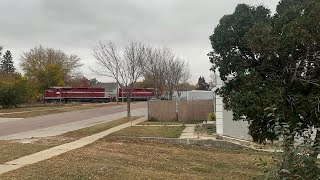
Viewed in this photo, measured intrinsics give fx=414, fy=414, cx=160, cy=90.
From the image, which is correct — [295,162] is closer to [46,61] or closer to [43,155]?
[43,155]

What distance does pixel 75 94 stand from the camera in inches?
2763

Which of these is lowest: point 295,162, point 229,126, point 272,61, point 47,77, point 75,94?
point 229,126

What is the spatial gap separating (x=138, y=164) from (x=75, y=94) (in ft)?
198

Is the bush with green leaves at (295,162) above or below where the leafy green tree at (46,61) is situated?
below

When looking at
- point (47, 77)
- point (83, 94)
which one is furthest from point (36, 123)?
point (83, 94)

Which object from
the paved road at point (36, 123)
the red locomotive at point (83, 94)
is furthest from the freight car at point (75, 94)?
the paved road at point (36, 123)

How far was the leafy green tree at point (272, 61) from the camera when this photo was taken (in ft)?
31.6

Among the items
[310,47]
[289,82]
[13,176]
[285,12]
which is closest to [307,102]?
[289,82]

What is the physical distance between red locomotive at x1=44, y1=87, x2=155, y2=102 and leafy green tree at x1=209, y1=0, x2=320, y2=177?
173ft

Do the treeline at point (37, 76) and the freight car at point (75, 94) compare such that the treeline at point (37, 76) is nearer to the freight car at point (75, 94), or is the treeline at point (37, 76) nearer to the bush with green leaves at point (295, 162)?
the freight car at point (75, 94)

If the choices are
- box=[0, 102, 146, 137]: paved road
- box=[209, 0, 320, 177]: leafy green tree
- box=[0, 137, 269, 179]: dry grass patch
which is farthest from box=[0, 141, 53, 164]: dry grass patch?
box=[0, 102, 146, 137]: paved road

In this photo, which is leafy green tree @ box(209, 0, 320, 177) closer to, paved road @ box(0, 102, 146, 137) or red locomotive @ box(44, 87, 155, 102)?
paved road @ box(0, 102, 146, 137)

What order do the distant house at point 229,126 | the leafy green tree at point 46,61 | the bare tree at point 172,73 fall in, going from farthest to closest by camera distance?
1. the leafy green tree at point 46,61
2. the bare tree at point 172,73
3. the distant house at point 229,126

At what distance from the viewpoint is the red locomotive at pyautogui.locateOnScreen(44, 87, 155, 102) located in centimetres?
6681
